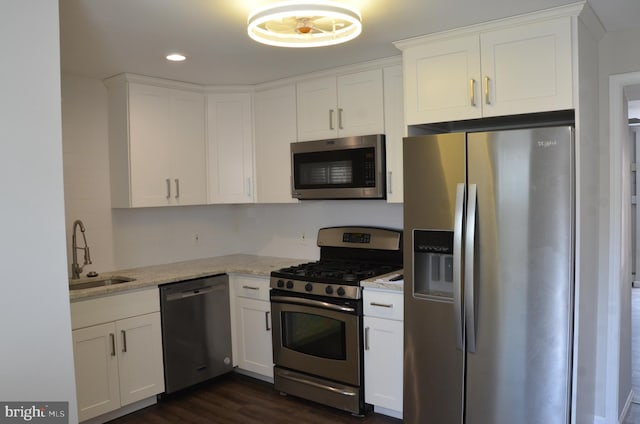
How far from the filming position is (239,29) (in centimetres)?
277

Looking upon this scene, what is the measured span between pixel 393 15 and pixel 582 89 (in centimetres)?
107

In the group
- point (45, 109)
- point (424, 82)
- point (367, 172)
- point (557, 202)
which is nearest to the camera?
point (45, 109)

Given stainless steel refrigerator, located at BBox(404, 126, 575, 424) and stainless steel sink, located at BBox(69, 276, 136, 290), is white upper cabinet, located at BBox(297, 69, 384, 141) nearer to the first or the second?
stainless steel refrigerator, located at BBox(404, 126, 575, 424)

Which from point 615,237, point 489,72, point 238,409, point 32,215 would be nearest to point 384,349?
point 238,409

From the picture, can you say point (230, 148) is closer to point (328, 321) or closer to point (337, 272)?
point (337, 272)

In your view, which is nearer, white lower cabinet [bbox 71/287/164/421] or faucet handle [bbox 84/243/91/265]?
white lower cabinet [bbox 71/287/164/421]

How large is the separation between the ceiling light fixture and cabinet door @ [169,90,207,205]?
1.76 meters

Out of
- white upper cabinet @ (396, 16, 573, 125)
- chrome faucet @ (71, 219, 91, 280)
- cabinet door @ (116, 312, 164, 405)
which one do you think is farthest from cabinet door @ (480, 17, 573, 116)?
chrome faucet @ (71, 219, 91, 280)

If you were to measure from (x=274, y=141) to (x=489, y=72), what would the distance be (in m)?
1.91

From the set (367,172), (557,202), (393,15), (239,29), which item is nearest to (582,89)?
(557,202)

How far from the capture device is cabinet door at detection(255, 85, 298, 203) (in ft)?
13.2

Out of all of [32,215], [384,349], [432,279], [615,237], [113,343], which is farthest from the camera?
[113,343]

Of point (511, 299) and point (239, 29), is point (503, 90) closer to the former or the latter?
point (511, 299)

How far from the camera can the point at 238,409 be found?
11.5 feet
